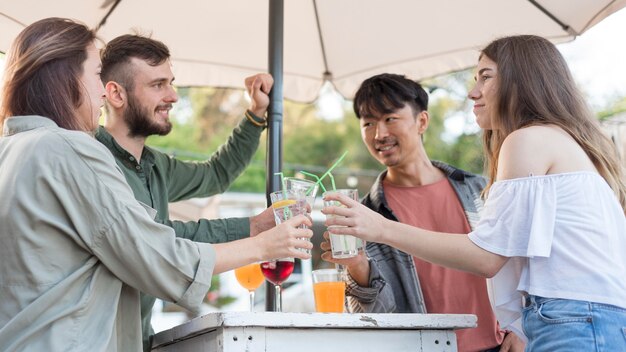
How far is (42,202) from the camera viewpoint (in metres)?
1.82

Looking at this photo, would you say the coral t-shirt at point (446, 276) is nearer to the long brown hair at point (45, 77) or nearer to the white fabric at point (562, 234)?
the white fabric at point (562, 234)

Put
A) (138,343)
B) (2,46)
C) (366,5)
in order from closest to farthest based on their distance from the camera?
(138,343) < (2,46) < (366,5)

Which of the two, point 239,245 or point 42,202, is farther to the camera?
point 239,245

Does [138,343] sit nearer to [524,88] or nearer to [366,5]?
[524,88]

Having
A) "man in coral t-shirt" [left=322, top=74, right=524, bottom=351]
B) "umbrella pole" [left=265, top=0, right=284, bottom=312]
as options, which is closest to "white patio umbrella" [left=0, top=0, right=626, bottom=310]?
"umbrella pole" [left=265, top=0, right=284, bottom=312]

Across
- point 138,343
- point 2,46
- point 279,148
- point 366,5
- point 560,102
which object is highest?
point 366,5

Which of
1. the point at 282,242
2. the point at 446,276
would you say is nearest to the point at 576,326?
the point at 282,242

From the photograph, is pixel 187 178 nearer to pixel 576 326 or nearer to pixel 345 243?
pixel 345 243

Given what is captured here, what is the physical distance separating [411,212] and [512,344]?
2.11 feet

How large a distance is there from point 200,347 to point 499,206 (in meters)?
0.90

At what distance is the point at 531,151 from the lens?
6.88 ft

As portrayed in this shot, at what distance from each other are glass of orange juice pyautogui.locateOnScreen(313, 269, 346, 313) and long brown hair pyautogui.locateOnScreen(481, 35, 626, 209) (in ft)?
2.34

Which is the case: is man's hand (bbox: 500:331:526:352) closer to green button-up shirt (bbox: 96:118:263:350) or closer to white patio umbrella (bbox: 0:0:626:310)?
green button-up shirt (bbox: 96:118:263:350)

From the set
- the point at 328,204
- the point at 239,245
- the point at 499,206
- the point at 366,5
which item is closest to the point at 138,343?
the point at 239,245
